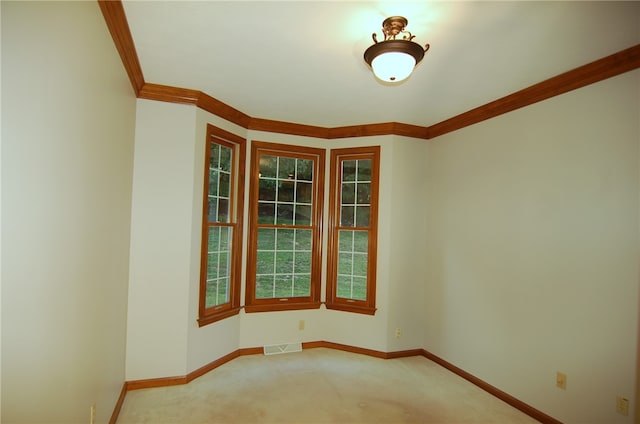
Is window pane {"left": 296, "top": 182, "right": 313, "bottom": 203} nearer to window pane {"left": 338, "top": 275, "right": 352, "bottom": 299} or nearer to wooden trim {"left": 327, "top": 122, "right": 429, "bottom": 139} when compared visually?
wooden trim {"left": 327, "top": 122, "right": 429, "bottom": 139}

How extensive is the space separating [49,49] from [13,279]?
86 centimetres

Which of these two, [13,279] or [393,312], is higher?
[13,279]

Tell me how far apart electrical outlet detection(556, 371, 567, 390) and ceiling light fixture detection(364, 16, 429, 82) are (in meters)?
2.53

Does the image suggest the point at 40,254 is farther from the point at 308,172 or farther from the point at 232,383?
the point at 308,172

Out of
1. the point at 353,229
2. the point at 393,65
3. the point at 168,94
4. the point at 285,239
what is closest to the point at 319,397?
the point at 285,239

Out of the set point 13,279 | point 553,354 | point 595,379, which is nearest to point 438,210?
point 553,354

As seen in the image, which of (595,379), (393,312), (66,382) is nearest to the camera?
(66,382)

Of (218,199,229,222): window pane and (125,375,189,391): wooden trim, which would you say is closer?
(125,375,189,391): wooden trim

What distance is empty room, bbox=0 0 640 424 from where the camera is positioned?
58.2 inches

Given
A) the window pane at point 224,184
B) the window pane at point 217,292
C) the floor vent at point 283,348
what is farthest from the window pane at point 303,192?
the floor vent at point 283,348

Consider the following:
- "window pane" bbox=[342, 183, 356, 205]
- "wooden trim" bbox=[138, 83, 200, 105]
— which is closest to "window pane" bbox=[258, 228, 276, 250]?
"window pane" bbox=[342, 183, 356, 205]

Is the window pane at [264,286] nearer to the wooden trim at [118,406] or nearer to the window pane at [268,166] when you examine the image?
the window pane at [268,166]

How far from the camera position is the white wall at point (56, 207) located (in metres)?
1.11

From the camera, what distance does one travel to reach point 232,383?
3.17 m
